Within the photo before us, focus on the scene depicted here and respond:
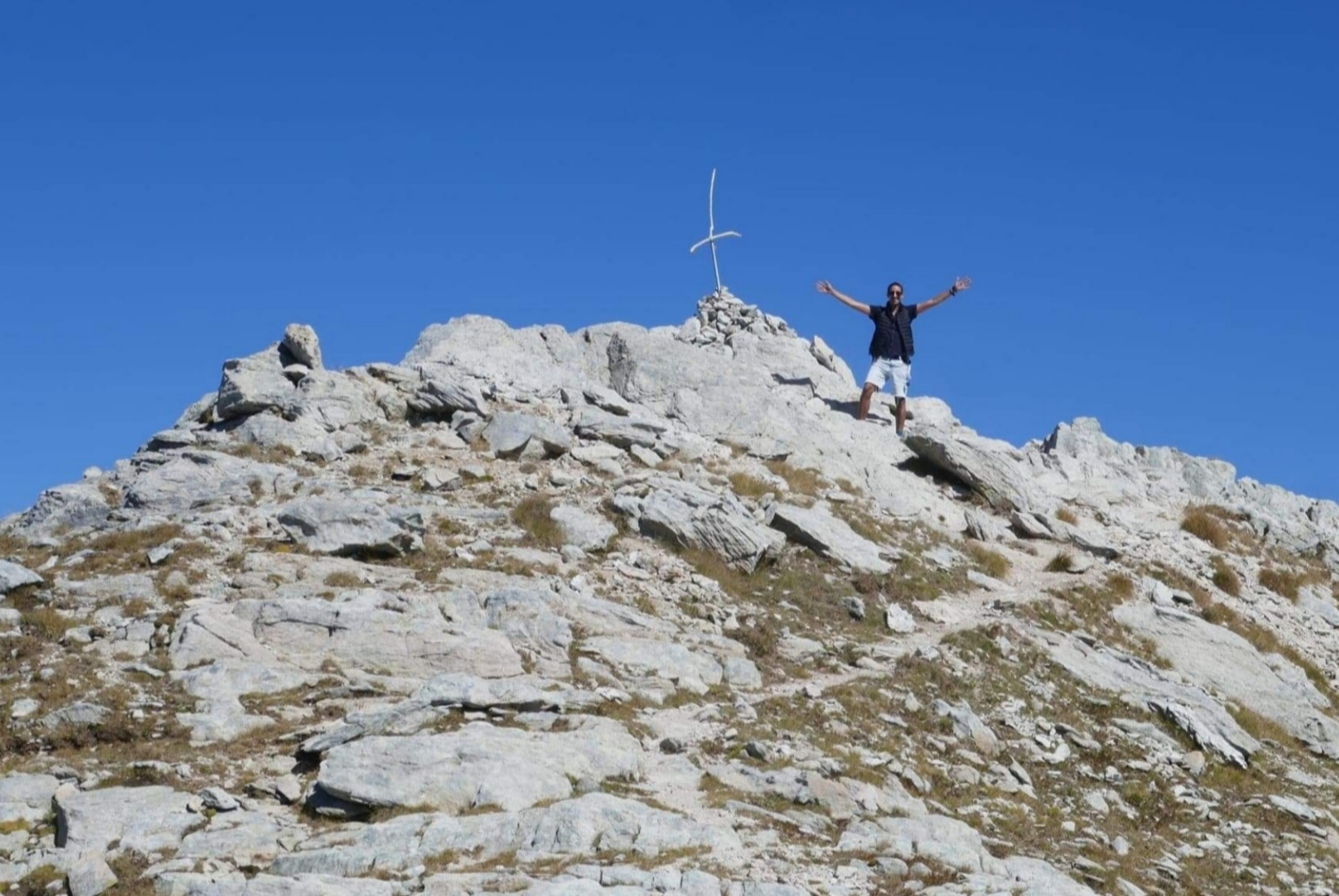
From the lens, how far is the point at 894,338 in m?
32.3

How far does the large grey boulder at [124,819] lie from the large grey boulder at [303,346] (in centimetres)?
1663

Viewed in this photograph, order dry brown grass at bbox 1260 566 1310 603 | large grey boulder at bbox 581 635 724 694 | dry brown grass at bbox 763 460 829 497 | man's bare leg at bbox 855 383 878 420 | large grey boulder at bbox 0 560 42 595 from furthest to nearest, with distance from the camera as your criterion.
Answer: man's bare leg at bbox 855 383 878 420
dry brown grass at bbox 1260 566 1310 603
dry brown grass at bbox 763 460 829 497
large grey boulder at bbox 0 560 42 595
large grey boulder at bbox 581 635 724 694

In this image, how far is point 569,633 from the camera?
60.8 ft

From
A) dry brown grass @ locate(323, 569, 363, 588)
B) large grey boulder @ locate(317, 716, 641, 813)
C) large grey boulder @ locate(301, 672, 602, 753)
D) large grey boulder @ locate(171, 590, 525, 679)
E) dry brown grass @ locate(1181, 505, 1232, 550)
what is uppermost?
dry brown grass @ locate(1181, 505, 1232, 550)

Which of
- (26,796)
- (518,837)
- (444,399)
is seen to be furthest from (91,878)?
(444,399)

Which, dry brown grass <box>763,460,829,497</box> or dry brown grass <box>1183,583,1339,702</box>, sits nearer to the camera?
dry brown grass <box>1183,583,1339,702</box>

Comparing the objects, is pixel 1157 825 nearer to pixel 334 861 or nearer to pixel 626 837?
pixel 626 837

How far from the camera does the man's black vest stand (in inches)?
1272

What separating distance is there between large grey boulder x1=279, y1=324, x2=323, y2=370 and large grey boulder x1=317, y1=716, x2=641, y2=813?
1639 cm

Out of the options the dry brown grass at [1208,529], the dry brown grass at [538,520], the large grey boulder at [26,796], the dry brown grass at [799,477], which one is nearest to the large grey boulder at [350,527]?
the dry brown grass at [538,520]

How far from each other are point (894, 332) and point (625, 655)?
16476mm

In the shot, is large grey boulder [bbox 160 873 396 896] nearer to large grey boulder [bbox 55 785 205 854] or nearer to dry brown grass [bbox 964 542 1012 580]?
large grey boulder [bbox 55 785 205 854]

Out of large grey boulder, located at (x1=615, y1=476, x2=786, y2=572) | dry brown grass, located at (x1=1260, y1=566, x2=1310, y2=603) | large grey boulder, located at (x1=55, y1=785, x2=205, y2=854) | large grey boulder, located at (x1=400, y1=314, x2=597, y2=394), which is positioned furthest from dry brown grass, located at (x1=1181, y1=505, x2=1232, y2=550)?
large grey boulder, located at (x1=55, y1=785, x2=205, y2=854)

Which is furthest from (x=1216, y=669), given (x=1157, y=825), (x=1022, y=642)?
(x=1157, y=825)
